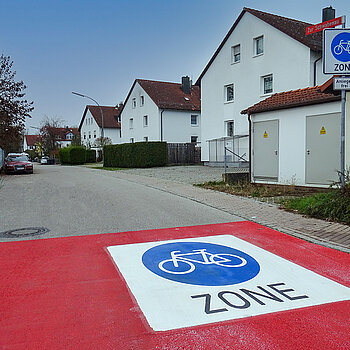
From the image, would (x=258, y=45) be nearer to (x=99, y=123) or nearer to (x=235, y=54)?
(x=235, y=54)

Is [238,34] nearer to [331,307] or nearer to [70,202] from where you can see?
[70,202]

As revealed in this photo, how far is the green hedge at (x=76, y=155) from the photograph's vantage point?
46.8m

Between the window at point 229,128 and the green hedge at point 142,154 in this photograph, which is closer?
the window at point 229,128

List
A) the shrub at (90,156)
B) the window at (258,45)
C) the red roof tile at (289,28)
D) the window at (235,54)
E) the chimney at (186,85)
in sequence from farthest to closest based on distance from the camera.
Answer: the shrub at (90,156)
the chimney at (186,85)
the window at (235,54)
the window at (258,45)
the red roof tile at (289,28)

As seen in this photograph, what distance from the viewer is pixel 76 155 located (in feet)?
154

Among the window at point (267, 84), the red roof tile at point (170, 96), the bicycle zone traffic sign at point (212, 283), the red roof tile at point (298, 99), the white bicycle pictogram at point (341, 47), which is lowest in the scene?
the bicycle zone traffic sign at point (212, 283)

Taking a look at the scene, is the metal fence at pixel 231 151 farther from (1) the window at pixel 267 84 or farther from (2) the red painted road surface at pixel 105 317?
(2) the red painted road surface at pixel 105 317

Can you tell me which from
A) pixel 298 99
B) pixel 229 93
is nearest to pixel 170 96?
pixel 229 93

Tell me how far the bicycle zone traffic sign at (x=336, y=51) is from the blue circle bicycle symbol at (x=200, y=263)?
4.70m

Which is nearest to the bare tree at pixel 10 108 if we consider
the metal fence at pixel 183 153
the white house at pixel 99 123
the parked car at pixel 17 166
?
the parked car at pixel 17 166

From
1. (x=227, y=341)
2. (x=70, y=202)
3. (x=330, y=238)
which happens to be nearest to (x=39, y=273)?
(x=227, y=341)

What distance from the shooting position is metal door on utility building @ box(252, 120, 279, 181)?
520 inches

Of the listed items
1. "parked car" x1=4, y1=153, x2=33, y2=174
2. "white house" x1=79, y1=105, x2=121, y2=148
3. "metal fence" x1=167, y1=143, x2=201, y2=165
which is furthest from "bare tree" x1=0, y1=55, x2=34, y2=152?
"white house" x1=79, y1=105, x2=121, y2=148

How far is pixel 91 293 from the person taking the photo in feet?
13.6
